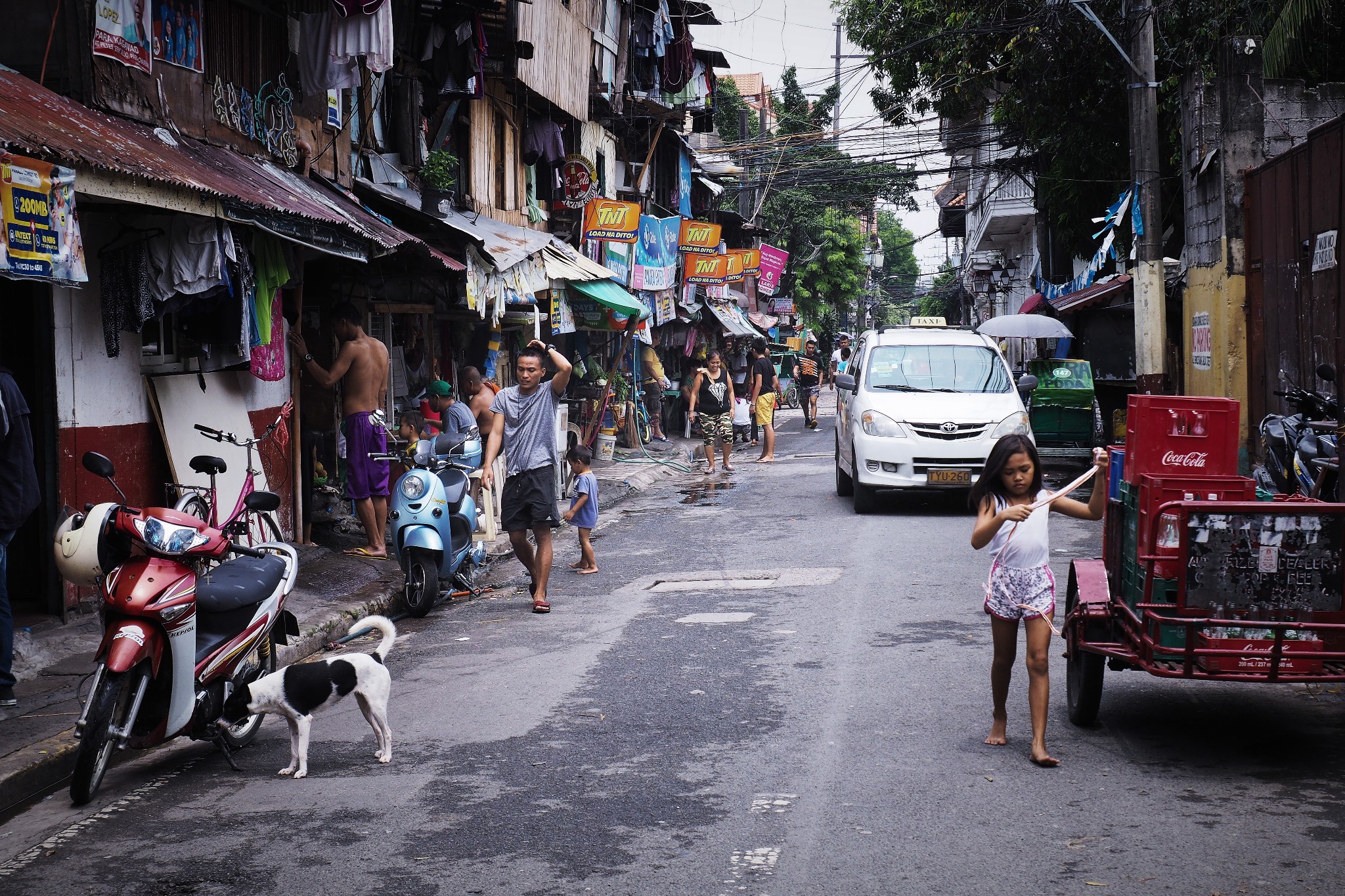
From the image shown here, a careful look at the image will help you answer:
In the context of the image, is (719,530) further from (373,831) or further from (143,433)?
(373,831)

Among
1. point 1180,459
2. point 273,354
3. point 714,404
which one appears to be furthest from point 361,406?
point 714,404

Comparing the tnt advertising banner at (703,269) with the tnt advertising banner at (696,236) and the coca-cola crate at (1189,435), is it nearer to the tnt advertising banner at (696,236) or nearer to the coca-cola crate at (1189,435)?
the tnt advertising banner at (696,236)

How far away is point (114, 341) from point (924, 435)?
8.13 metres

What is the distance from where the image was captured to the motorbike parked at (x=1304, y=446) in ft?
30.0

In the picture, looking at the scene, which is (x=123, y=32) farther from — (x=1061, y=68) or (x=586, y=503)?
(x=1061, y=68)

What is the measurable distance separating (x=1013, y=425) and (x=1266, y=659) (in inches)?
340

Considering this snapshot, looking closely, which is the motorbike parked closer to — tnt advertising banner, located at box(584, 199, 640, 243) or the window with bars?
the window with bars

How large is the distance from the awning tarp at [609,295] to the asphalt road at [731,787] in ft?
33.0

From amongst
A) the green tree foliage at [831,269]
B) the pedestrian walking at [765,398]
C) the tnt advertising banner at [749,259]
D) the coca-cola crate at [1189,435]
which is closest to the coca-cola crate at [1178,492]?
the coca-cola crate at [1189,435]

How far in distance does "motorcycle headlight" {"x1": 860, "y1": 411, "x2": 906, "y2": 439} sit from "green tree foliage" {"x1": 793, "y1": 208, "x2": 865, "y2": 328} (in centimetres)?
3748

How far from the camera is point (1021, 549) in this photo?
542 centimetres

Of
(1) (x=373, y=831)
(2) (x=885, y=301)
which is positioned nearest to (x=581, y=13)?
(1) (x=373, y=831)

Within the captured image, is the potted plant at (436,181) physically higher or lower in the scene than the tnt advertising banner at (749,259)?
lower

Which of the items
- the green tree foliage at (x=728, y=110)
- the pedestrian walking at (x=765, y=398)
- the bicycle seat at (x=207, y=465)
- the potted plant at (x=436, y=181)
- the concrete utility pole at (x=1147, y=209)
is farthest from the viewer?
the green tree foliage at (x=728, y=110)
